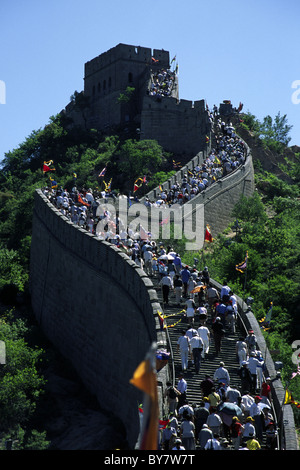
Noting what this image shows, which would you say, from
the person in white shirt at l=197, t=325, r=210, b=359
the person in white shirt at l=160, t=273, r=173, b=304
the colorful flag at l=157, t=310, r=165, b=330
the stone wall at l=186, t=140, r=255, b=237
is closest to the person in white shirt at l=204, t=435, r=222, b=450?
the person in white shirt at l=197, t=325, r=210, b=359

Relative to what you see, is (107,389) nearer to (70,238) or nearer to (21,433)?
(21,433)

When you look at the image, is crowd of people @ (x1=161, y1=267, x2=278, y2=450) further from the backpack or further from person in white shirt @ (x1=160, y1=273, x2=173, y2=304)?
person in white shirt @ (x1=160, y1=273, x2=173, y2=304)

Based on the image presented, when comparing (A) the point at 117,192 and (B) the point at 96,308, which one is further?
(A) the point at 117,192

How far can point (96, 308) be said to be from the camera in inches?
1094

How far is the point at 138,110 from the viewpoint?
202 feet

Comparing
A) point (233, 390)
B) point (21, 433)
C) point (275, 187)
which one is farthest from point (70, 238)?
point (275, 187)

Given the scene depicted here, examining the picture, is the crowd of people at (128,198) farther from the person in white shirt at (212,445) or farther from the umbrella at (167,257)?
the person in white shirt at (212,445)

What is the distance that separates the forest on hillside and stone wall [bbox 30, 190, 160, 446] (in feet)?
4.37

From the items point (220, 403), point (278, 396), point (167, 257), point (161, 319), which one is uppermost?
point (167, 257)

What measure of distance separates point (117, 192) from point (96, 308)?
18.4m

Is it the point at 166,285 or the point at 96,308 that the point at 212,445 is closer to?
the point at 166,285

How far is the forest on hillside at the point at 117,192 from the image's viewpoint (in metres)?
26.5

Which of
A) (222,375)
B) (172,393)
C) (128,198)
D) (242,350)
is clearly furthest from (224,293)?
(128,198)

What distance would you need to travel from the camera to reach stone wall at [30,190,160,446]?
2338 cm
